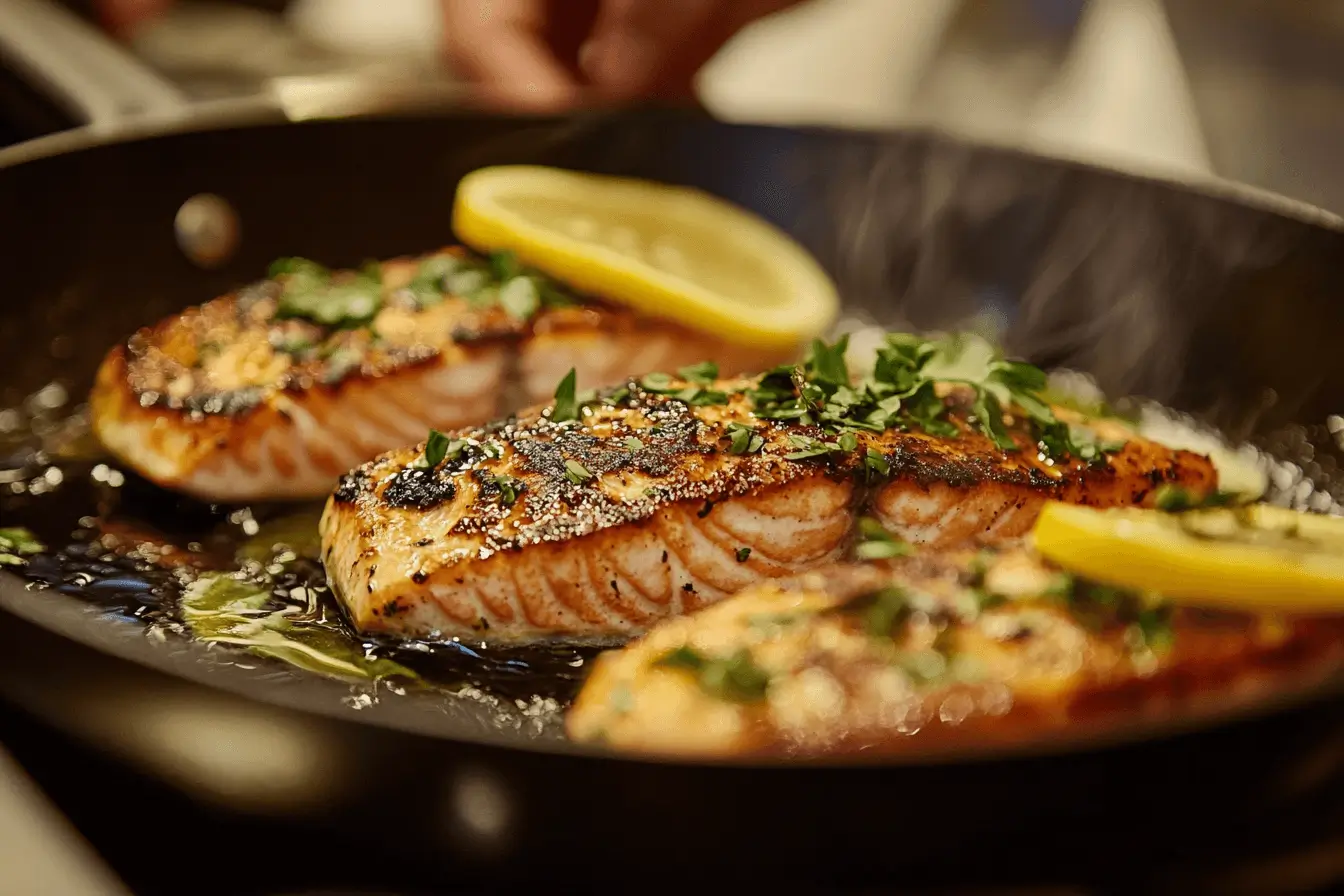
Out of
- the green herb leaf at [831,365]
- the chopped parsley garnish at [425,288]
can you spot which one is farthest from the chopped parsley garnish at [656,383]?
the chopped parsley garnish at [425,288]

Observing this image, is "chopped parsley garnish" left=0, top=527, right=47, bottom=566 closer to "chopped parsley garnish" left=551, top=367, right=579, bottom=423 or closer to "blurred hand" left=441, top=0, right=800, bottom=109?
"chopped parsley garnish" left=551, top=367, right=579, bottom=423

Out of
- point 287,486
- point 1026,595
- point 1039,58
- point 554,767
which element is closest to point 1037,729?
point 1026,595

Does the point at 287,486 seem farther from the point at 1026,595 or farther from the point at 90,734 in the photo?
the point at 1026,595

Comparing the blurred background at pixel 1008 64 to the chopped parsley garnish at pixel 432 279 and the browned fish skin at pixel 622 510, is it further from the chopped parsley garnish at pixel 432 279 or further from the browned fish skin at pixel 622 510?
the browned fish skin at pixel 622 510

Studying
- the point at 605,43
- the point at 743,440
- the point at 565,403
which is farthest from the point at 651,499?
the point at 605,43

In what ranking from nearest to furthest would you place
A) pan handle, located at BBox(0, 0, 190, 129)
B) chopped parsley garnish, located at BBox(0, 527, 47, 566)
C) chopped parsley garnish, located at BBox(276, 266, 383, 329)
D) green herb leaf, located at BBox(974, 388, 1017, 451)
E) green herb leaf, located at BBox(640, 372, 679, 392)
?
chopped parsley garnish, located at BBox(0, 527, 47, 566) < green herb leaf, located at BBox(974, 388, 1017, 451) < green herb leaf, located at BBox(640, 372, 679, 392) < chopped parsley garnish, located at BBox(276, 266, 383, 329) < pan handle, located at BBox(0, 0, 190, 129)

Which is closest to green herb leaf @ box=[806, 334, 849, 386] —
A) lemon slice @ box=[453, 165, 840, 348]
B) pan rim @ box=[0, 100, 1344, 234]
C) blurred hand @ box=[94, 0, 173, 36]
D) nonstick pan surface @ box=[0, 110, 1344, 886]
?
lemon slice @ box=[453, 165, 840, 348]

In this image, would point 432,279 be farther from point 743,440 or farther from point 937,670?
point 937,670
